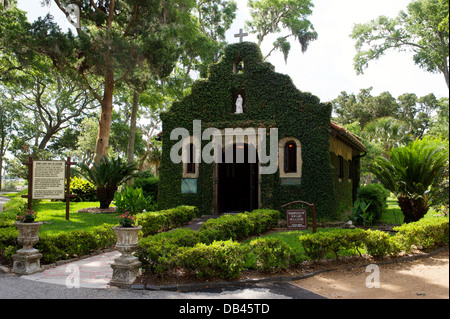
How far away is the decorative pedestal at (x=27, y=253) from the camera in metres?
7.07

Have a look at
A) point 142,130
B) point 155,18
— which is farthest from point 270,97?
point 142,130

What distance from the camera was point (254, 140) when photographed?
45.8 ft

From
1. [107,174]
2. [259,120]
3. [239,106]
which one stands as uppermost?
[239,106]

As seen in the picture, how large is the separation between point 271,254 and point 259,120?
27.2 feet

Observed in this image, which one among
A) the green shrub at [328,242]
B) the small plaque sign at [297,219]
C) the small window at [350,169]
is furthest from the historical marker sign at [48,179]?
the small window at [350,169]

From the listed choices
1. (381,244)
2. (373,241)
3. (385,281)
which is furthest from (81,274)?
(381,244)

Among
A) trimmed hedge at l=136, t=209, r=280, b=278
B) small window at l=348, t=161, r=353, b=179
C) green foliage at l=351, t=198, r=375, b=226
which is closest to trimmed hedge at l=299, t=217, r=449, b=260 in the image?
trimmed hedge at l=136, t=209, r=280, b=278

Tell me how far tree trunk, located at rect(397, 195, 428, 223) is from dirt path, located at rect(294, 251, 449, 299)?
448 centimetres

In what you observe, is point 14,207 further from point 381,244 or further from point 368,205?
point 368,205

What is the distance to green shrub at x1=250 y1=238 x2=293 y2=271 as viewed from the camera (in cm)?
652

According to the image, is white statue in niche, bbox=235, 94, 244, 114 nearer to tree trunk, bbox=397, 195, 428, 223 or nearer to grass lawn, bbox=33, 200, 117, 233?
grass lawn, bbox=33, 200, 117, 233

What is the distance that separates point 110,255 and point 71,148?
40.6 meters
